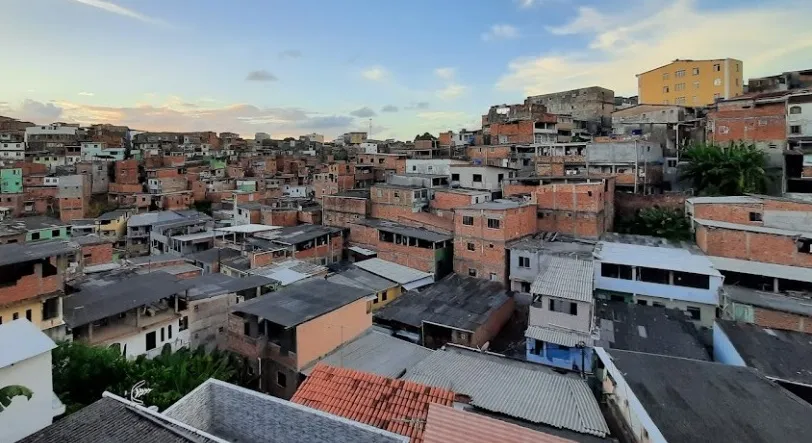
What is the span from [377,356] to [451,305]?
6097 millimetres

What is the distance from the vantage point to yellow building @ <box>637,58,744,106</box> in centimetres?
4072

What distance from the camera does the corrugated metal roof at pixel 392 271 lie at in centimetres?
2316

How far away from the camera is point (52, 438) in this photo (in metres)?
6.80

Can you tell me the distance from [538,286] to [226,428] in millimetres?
11063

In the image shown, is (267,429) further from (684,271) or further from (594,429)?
(684,271)

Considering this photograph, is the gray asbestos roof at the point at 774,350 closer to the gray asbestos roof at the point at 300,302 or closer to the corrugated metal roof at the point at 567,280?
the corrugated metal roof at the point at 567,280

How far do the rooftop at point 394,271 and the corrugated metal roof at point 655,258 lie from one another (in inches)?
341

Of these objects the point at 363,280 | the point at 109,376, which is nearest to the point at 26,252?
the point at 109,376

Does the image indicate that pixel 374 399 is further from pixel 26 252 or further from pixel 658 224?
pixel 658 224

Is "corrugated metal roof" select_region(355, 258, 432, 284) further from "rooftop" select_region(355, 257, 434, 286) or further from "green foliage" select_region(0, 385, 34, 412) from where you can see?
"green foliage" select_region(0, 385, 34, 412)

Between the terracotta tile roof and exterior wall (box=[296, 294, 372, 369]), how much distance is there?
3735mm

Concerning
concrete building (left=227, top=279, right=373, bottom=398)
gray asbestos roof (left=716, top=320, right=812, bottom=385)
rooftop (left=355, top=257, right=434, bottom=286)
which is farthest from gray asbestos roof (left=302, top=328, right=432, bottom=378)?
gray asbestos roof (left=716, top=320, right=812, bottom=385)

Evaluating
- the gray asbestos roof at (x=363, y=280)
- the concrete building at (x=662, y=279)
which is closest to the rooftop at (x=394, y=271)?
the gray asbestos roof at (x=363, y=280)

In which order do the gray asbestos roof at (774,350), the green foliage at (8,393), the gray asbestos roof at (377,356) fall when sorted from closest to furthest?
the green foliage at (8,393) → the gray asbestos roof at (774,350) → the gray asbestos roof at (377,356)
